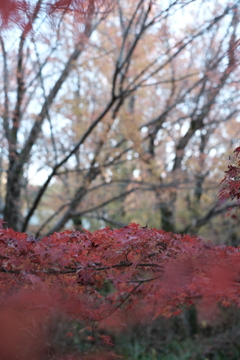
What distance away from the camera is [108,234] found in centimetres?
232

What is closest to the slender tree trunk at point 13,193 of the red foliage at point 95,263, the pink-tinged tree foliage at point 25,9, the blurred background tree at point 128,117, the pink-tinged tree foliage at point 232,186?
the blurred background tree at point 128,117

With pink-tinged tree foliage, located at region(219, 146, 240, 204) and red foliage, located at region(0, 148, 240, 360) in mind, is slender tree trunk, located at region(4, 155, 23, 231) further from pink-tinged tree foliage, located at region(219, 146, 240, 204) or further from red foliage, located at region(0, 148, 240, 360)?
pink-tinged tree foliage, located at region(219, 146, 240, 204)

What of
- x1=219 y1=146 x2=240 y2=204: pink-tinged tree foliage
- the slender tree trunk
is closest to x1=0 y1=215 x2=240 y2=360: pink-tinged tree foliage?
x1=219 y1=146 x2=240 y2=204: pink-tinged tree foliage

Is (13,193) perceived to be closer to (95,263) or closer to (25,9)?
(25,9)

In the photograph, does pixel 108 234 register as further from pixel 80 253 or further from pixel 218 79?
pixel 218 79

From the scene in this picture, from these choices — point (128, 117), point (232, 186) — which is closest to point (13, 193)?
point (128, 117)

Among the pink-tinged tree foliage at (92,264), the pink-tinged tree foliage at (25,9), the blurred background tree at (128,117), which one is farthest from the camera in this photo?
the blurred background tree at (128,117)

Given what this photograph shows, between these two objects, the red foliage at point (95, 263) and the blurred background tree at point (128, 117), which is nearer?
the red foliage at point (95, 263)

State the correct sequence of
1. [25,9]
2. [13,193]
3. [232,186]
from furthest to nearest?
[13,193] → [25,9] → [232,186]

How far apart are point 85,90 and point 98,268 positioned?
808cm

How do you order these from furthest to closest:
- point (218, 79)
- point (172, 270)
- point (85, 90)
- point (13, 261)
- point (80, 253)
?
point (85, 90)
point (218, 79)
point (80, 253)
point (172, 270)
point (13, 261)

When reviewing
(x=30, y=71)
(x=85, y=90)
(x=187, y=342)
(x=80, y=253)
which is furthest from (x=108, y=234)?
(x=85, y=90)

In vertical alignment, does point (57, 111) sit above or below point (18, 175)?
above

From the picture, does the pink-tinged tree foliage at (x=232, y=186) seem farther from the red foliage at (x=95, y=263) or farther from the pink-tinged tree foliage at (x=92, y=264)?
the pink-tinged tree foliage at (x=92, y=264)
